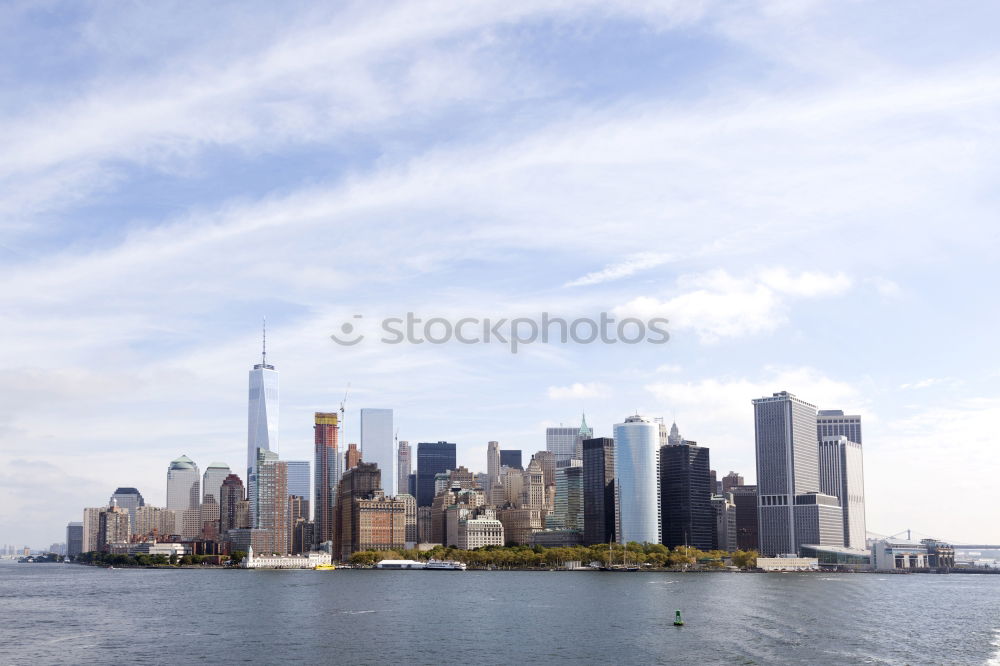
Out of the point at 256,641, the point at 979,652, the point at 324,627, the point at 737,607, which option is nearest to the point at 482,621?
the point at 324,627

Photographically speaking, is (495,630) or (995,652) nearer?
(995,652)

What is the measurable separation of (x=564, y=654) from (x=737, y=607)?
2553 inches

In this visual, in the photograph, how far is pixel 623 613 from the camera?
148875 millimetres

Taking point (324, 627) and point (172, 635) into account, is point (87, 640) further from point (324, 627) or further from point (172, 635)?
point (324, 627)

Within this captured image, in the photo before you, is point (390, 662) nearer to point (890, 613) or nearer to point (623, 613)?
point (623, 613)

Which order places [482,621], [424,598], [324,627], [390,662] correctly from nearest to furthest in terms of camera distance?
[390,662] < [324,627] < [482,621] < [424,598]

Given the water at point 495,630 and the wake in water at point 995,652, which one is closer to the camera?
the wake in water at point 995,652

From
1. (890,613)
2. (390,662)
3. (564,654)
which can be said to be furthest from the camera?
(890,613)

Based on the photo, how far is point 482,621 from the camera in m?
136

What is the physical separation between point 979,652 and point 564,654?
42.7 m

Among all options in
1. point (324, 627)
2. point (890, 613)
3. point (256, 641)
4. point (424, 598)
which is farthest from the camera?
point (424, 598)

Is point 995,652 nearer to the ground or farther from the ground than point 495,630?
→ nearer to the ground

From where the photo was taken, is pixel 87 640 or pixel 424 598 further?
pixel 424 598

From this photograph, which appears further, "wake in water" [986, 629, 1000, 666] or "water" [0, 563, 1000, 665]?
"water" [0, 563, 1000, 665]
